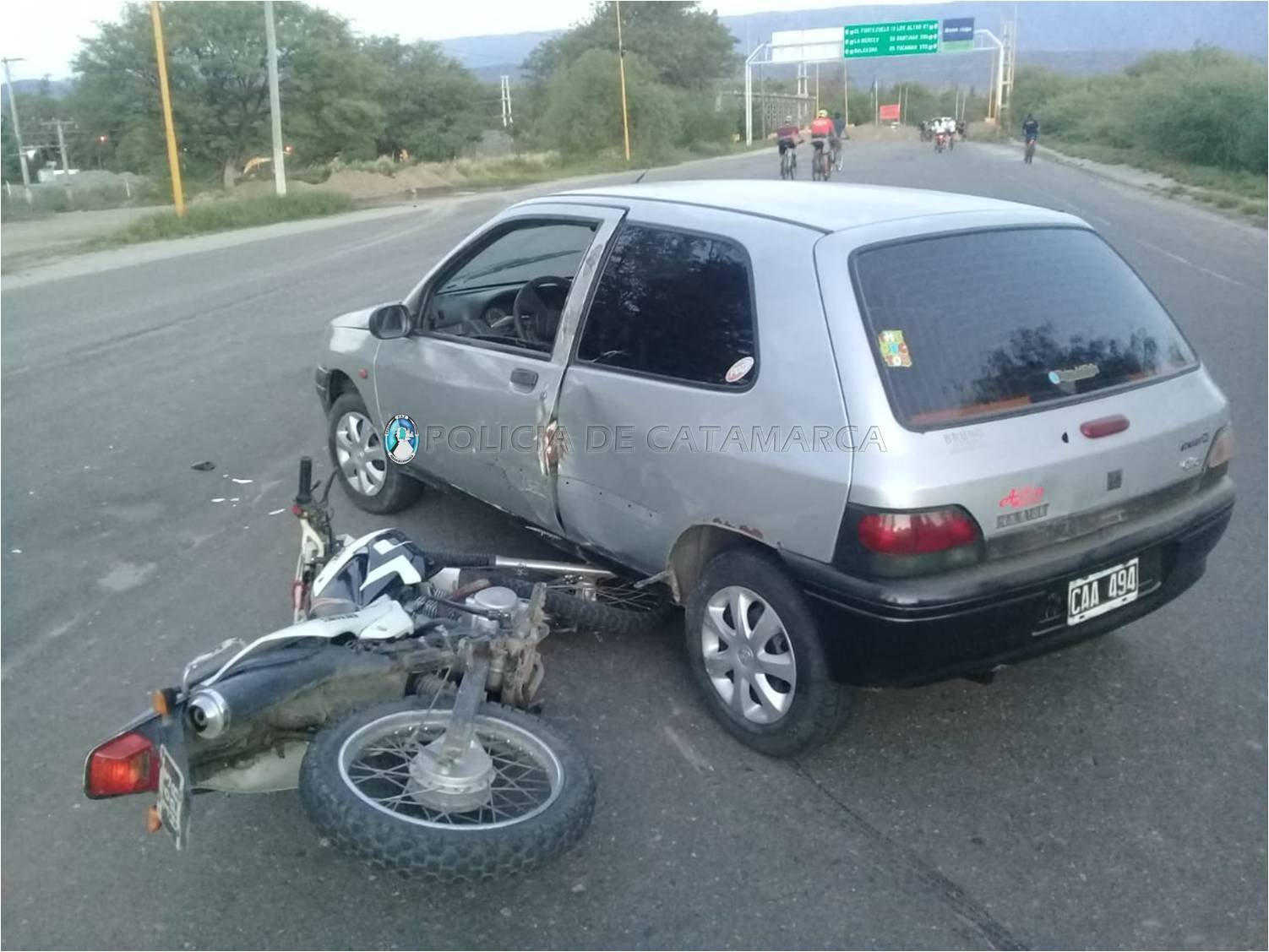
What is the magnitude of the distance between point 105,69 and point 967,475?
1827 inches

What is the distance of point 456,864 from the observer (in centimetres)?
269

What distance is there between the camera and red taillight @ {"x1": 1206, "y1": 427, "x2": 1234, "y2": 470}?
377cm

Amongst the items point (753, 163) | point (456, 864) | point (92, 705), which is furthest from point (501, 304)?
point (753, 163)

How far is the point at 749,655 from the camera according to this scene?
3.55 meters

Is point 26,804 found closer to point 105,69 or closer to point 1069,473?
point 1069,473

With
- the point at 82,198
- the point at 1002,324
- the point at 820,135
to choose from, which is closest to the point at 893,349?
the point at 1002,324

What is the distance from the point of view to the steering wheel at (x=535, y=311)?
15.1 ft

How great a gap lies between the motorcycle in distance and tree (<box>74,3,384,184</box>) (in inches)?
1743

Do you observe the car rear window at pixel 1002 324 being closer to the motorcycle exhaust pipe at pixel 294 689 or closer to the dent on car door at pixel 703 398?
the dent on car door at pixel 703 398

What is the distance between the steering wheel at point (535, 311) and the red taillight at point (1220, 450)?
2384mm

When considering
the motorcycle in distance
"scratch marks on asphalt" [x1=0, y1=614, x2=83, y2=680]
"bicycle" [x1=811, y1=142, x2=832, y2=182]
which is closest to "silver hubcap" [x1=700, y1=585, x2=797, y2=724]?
the motorcycle in distance

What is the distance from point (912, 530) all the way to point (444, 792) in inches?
56.2

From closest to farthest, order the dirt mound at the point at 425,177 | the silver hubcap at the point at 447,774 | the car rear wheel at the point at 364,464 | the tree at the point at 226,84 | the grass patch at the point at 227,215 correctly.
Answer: the silver hubcap at the point at 447,774
the car rear wheel at the point at 364,464
the grass patch at the point at 227,215
the tree at the point at 226,84
the dirt mound at the point at 425,177

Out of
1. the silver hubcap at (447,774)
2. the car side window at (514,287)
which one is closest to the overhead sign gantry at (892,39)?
the car side window at (514,287)
